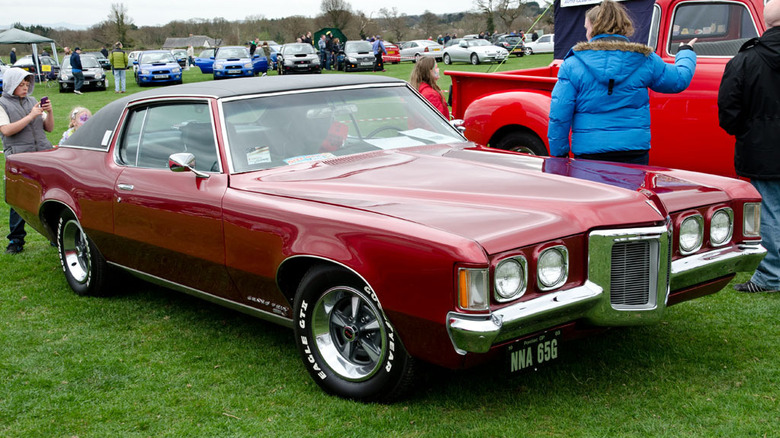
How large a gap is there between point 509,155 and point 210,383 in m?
2.14

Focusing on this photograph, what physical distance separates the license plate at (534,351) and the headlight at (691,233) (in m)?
0.87

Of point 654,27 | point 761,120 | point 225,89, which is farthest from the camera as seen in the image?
point 654,27

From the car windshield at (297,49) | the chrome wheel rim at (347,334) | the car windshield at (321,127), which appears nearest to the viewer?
the chrome wheel rim at (347,334)

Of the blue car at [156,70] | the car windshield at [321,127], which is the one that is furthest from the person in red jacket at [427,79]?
the blue car at [156,70]

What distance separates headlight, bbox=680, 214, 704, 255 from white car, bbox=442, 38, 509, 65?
3297 cm

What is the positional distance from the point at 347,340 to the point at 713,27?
5138 millimetres

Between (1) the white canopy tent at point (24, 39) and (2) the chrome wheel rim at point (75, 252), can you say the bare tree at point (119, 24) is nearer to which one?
(1) the white canopy tent at point (24, 39)

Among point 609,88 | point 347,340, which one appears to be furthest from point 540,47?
point 347,340

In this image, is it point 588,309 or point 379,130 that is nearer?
point 588,309

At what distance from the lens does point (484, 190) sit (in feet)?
12.1

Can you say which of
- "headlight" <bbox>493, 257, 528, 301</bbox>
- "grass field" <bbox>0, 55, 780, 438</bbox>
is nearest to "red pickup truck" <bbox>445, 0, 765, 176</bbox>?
"grass field" <bbox>0, 55, 780, 438</bbox>

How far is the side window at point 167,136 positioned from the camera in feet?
15.0

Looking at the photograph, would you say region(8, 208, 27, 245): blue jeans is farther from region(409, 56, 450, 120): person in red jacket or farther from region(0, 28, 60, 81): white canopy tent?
region(0, 28, 60, 81): white canopy tent

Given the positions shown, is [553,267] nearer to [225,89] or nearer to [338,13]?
[225,89]
